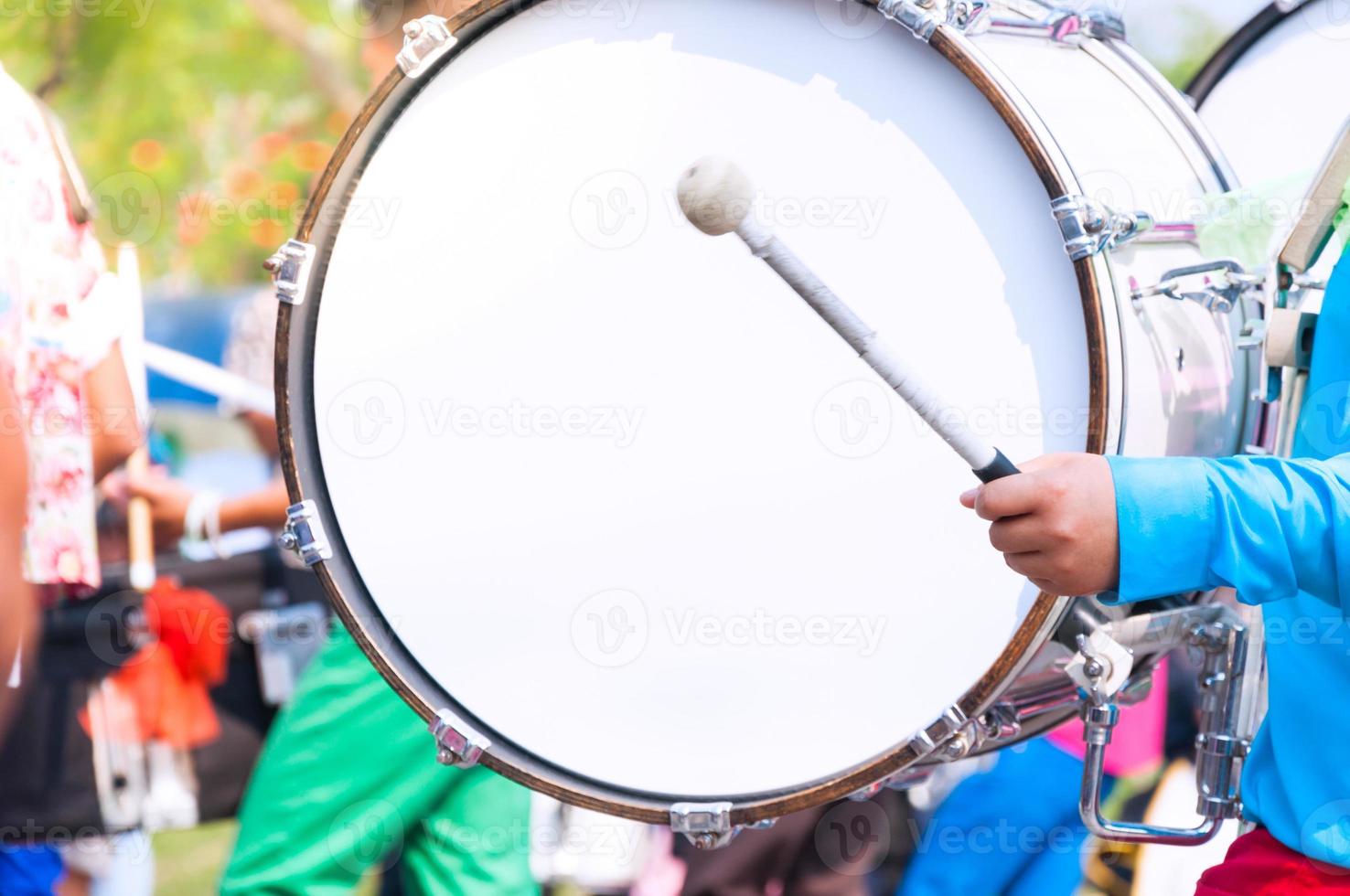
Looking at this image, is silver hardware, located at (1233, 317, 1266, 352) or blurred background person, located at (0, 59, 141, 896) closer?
silver hardware, located at (1233, 317, 1266, 352)

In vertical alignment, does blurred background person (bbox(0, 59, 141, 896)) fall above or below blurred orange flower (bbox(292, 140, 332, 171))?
below

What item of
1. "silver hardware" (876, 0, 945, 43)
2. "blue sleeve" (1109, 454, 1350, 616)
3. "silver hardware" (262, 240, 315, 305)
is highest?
"silver hardware" (876, 0, 945, 43)

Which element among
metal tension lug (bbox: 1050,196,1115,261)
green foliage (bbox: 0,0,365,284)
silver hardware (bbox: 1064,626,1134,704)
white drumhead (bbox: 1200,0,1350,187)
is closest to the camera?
metal tension lug (bbox: 1050,196,1115,261)

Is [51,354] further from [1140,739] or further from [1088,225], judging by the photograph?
[1140,739]

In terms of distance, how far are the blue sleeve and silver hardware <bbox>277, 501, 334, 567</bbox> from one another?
94cm

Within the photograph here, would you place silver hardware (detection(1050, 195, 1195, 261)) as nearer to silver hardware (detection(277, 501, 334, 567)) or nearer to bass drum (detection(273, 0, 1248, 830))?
bass drum (detection(273, 0, 1248, 830))

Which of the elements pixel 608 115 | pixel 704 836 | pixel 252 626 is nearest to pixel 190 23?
pixel 252 626

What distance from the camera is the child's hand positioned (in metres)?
1.09

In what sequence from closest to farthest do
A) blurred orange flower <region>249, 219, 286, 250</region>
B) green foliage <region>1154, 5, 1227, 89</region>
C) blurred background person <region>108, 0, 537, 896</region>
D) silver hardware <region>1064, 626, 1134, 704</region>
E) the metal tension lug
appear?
the metal tension lug, silver hardware <region>1064, 626, 1134, 704</region>, blurred background person <region>108, 0, 537, 896</region>, green foliage <region>1154, 5, 1227, 89</region>, blurred orange flower <region>249, 219, 286, 250</region>

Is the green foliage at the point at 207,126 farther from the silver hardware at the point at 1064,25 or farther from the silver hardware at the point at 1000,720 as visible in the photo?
the silver hardware at the point at 1000,720

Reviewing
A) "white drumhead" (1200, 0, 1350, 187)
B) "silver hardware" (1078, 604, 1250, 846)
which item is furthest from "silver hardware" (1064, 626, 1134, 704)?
"white drumhead" (1200, 0, 1350, 187)

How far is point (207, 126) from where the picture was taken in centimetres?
432

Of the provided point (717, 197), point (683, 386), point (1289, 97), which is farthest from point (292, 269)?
point (1289, 97)

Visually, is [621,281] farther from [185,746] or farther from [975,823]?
[185,746]
